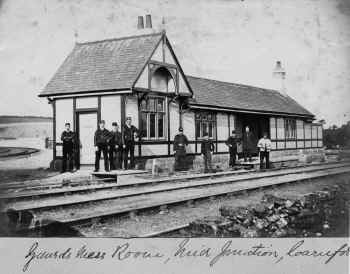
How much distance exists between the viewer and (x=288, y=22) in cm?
760

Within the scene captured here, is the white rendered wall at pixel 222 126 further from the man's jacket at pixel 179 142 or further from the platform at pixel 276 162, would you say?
the man's jacket at pixel 179 142

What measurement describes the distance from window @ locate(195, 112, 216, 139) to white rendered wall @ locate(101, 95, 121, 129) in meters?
3.91

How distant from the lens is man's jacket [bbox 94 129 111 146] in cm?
1088

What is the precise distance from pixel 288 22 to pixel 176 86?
6015 millimetres

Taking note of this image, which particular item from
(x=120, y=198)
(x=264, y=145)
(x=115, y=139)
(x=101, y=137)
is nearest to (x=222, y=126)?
(x=264, y=145)

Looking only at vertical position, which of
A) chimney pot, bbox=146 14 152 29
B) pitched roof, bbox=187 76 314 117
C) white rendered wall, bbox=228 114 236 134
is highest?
chimney pot, bbox=146 14 152 29

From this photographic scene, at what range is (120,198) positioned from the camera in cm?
807

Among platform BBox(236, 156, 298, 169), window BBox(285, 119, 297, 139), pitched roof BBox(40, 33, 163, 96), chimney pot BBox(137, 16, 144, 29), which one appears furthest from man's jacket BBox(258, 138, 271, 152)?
chimney pot BBox(137, 16, 144, 29)

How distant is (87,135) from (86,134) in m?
0.06

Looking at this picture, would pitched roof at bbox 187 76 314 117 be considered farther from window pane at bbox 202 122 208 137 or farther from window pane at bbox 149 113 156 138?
window pane at bbox 149 113 156 138

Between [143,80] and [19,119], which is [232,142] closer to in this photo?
[143,80]

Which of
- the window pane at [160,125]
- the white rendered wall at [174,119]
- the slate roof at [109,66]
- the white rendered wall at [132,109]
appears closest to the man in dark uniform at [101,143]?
the white rendered wall at [132,109]

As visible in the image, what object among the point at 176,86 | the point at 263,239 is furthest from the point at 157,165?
the point at 263,239

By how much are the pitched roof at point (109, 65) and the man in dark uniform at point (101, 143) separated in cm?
127
